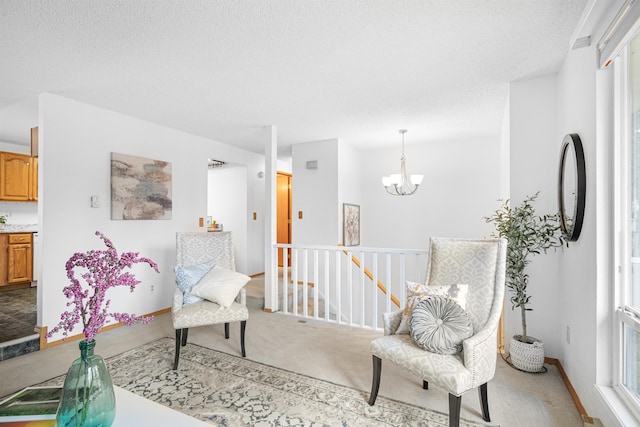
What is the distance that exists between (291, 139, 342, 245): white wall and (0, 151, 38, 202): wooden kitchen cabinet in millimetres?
4166

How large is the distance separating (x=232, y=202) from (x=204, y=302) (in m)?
3.23

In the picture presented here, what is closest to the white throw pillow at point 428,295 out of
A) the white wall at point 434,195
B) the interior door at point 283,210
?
the white wall at point 434,195

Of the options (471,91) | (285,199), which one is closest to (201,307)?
(471,91)

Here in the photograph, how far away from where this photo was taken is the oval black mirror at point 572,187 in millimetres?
2055

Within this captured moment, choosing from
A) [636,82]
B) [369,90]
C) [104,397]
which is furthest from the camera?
[369,90]

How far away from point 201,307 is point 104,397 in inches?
64.5

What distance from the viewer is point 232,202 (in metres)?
5.96

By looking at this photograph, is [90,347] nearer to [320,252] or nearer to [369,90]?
[369,90]

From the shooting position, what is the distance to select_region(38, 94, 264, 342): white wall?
3133mm

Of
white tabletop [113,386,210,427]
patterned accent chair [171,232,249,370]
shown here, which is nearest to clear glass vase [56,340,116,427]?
white tabletop [113,386,210,427]

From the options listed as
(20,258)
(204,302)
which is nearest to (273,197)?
(204,302)

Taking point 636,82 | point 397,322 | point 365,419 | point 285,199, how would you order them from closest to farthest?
point 636,82 → point 365,419 → point 397,322 → point 285,199

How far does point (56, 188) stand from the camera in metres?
3.19

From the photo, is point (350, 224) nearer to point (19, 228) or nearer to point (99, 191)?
point (99, 191)
